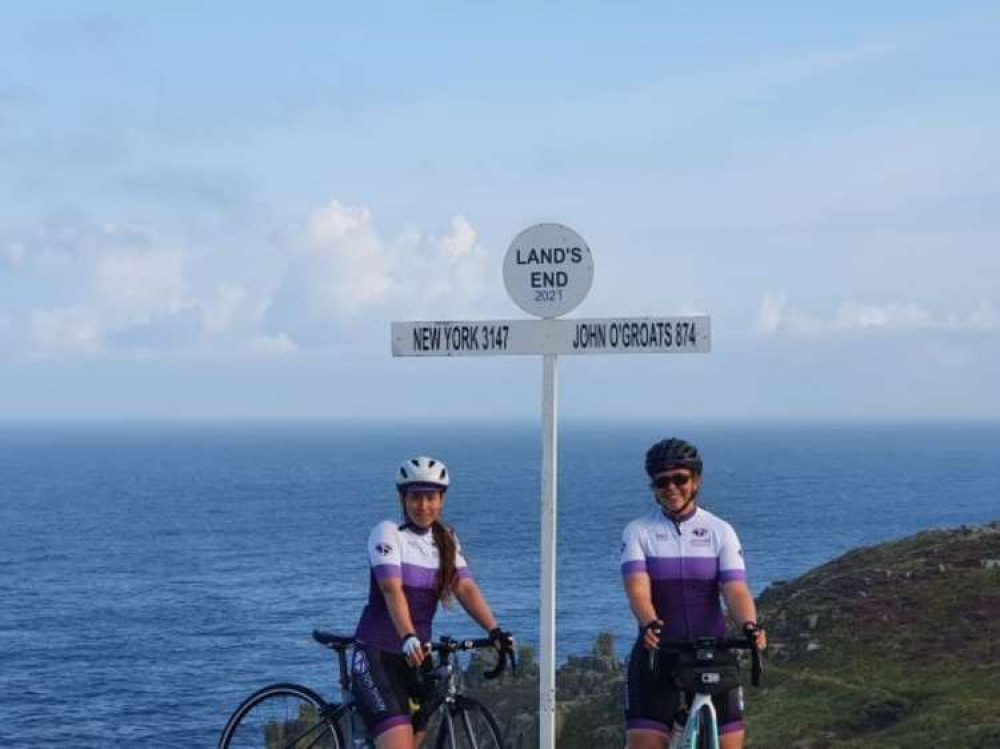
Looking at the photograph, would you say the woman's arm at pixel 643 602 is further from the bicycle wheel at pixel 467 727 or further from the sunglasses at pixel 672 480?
the bicycle wheel at pixel 467 727

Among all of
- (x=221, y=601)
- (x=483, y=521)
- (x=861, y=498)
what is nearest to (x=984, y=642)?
(x=221, y=601)

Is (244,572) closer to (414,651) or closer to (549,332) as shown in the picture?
(549,332)

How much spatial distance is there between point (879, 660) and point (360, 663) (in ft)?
43.0

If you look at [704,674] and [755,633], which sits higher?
[755,633]

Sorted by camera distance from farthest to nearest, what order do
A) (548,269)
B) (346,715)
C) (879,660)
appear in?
(879,660) < (548,269) < (346,715)

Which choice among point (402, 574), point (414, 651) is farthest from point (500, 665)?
point (402, 574)

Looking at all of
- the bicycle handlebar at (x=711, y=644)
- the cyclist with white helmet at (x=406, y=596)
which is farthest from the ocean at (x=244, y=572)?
the bicycle handlebar at (x=711, y=644)

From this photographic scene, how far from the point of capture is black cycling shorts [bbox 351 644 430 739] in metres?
8.44

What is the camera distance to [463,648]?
328 inches

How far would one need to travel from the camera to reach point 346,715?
29.1ft

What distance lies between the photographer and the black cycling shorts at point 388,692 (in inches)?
332

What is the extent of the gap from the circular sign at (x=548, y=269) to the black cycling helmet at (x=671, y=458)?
5.75 feet

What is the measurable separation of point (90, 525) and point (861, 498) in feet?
289

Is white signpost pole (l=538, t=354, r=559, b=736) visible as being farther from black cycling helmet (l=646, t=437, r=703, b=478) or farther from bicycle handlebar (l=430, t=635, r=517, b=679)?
black cycling helmet (l=646, t=437, r=703, b=478)
